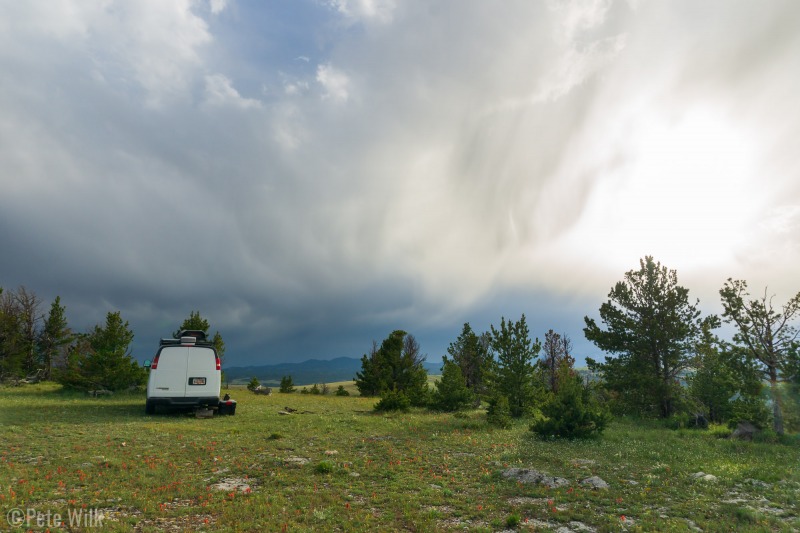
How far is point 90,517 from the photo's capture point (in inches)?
309

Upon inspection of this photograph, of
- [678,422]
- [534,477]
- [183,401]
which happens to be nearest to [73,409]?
[183,401]

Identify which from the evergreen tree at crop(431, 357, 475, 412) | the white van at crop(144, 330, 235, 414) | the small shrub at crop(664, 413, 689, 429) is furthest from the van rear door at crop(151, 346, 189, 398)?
the small shrub at crop(664, 413, 689, 429)

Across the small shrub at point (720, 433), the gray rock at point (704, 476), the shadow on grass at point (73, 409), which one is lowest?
the small shrub at point (720, 433)

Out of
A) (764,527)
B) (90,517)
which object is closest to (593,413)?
(764,527)

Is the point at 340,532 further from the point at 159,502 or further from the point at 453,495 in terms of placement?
the point at 159,502

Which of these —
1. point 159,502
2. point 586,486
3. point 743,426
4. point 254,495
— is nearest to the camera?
point 159,502

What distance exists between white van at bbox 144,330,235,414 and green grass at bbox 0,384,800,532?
2.51 m

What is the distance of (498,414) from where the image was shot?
24.5m

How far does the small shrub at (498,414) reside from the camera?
24172mm

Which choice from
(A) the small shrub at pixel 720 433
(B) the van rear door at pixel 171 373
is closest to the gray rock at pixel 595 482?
(A) the small shrub at pixel 720 433

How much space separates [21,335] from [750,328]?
70.8 m

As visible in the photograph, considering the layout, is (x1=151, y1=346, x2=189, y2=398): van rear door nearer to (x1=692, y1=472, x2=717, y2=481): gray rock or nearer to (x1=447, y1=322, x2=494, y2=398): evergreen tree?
(x1=692, y1=472, x2=717, y2=481): gray rock

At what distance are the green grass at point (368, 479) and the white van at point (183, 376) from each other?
2.51 m

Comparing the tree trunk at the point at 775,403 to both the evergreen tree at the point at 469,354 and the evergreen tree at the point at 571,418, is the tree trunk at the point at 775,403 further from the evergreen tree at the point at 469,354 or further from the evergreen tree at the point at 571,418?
the evergreen tree at the point at 469,354
